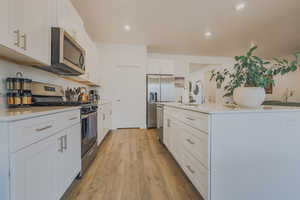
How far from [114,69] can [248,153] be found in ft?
13.2

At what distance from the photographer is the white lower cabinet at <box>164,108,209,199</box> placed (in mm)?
1188

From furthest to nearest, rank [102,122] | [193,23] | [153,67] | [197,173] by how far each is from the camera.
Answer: [153,67] → [193,23] → [102,122] → [197,173]


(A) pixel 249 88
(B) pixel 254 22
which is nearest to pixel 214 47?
(B) pixel 254 22

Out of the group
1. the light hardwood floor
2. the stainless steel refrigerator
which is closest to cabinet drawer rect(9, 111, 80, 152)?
the light hardwood floor

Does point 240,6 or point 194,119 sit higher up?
point 240,6

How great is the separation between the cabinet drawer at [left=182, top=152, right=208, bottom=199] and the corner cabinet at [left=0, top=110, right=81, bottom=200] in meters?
1.23

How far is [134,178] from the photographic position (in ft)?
5.62

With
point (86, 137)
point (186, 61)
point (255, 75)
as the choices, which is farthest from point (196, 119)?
point (186, 61)

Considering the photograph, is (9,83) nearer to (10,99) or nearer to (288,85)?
(10,99)

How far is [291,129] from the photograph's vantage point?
4.10 feet

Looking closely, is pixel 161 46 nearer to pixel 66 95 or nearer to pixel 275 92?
pixel 66 95

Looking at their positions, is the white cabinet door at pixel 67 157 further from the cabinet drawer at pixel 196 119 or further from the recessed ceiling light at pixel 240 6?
the recessed ceiling light at pixel 240 6

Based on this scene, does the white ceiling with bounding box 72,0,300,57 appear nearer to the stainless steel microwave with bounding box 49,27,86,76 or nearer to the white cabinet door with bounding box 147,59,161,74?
the white cabinet door with bounding box 147,59,161,74

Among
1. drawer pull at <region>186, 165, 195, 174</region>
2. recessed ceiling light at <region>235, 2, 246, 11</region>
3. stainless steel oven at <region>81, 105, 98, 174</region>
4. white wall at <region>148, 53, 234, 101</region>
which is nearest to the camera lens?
drawer pull at <region>186, 165, 195, 174</region>
